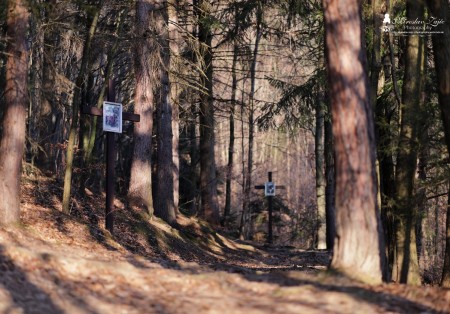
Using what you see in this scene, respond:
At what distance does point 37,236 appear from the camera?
13.0m

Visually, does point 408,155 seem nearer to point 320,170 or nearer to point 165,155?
point 165,155

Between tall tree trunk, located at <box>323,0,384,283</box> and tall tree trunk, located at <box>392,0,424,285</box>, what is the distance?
12.0ft

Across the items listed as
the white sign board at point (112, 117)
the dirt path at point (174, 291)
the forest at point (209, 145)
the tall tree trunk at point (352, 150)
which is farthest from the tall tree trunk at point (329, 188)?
the dirt path at point (174, 291)

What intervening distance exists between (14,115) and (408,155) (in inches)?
274

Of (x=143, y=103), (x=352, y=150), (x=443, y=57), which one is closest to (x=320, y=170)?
(x=143, y=103)

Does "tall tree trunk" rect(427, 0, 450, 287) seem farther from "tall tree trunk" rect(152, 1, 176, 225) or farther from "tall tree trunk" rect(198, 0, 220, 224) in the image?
"tall tree trunk" rect(198, 0, 220, 224)

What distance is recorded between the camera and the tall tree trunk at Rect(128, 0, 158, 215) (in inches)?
711

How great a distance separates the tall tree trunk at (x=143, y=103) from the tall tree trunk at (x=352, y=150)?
9.62 m

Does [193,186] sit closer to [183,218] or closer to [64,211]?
[183,218]

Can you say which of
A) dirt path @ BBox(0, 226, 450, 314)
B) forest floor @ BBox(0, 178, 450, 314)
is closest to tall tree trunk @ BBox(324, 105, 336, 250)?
forest floor @ BBox(0, 178, 450, 314)

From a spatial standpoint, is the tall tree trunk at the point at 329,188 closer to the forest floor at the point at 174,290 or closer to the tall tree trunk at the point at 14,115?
the tall tree trunk at the point at 14,115

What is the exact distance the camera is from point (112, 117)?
14547 mm

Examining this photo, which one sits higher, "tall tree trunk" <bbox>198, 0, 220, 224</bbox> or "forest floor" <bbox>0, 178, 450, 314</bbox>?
"tall tree trunk" <bbox>198, 0, 220, 224</bbox>

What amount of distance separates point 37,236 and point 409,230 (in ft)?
21.8
